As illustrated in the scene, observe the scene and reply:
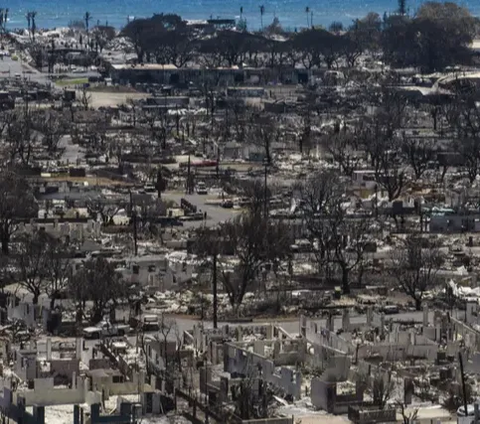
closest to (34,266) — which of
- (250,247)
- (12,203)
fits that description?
(250,247)

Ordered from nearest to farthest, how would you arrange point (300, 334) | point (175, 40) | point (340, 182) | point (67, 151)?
point (300, 334)
point (340, 182)
point (67, 151)
point (175, 40)

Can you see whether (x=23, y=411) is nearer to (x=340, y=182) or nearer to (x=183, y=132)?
(x=340, y=182)

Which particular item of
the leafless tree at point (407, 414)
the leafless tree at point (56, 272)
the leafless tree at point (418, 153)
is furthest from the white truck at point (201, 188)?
the leafless tree at point (407, 414)

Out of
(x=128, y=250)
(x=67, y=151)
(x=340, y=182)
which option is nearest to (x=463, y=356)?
(x=128, y=250)

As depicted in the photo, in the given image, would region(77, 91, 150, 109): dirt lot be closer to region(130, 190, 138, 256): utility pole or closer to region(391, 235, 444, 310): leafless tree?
region(130, 190, 138, 256): utility pole

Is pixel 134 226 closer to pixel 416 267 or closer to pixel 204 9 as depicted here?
pixel 416 267

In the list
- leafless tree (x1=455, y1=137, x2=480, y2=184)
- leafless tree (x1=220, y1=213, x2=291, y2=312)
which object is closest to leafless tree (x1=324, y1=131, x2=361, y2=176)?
leafless tree (x1=455, y1=137, x2=480, y2=184)
